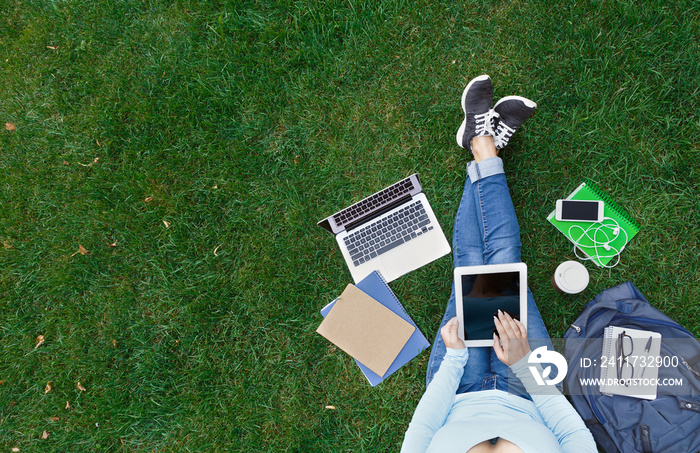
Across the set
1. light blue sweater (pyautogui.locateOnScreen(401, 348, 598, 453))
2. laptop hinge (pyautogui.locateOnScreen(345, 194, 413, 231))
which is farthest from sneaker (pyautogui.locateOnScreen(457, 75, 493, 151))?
light blue sweater (pyautogui.locateOnScreen(401, 348, 598, 453))

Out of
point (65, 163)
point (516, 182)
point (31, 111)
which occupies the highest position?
point (31, 111)

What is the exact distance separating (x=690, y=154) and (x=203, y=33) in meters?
4.71

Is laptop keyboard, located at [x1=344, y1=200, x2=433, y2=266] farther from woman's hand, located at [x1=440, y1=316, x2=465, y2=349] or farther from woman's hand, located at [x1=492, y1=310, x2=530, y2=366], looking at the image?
woman's hand, located at [x1=492, y1=310, x2=530, y2=366]

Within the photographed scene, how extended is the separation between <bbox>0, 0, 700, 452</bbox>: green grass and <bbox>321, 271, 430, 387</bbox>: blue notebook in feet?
0.33

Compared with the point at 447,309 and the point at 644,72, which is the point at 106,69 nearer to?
the point at 447,309

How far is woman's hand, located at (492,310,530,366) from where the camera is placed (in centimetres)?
265

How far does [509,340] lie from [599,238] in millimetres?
1358

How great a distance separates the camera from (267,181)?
11.5ft

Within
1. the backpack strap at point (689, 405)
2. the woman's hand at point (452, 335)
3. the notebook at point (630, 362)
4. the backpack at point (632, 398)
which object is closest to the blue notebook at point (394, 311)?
the woman's hand at point (452, 335)

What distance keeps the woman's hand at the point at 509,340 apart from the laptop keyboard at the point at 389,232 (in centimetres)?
96

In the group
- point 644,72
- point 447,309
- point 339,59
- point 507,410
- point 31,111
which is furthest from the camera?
point 31,111

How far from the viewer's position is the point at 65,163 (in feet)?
12.1

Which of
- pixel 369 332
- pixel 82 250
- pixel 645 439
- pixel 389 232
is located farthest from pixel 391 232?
pixel 82 250

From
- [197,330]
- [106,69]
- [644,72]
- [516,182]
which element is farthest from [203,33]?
[644,72]
